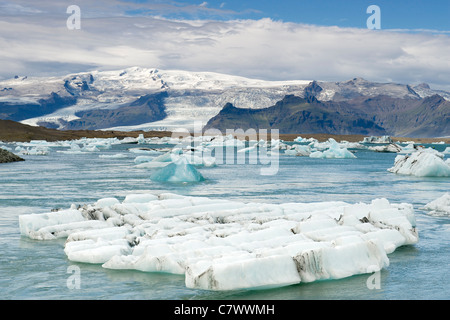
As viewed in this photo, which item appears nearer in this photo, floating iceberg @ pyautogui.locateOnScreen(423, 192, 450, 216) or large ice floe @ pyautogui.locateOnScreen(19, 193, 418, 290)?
large ice floe @ pyautogui.locateOnScreen(19, 193, 418, 290)

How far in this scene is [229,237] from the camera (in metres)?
9.50

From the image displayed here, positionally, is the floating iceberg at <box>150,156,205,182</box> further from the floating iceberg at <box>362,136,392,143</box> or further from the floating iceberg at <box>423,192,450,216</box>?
the floating iceberg at <box>362,136,392,143</box>

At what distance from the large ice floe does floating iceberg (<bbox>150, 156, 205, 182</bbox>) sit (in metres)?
10.5

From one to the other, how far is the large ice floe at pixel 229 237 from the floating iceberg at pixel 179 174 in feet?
34.6

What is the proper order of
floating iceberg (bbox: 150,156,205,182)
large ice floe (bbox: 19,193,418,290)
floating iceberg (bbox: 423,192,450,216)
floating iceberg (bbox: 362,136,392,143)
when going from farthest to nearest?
floating iceberg (bbox: 362,136,392,143)
floating iceberg (bbox: 150,156,205,182)
floating iceberg (bbox: 423,192,450,216)
large ice floe (bbox: 19,193,418,290)

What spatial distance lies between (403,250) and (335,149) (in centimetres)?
4494

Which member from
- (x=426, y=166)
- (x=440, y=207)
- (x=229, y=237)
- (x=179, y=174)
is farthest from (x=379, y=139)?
(x=229, y=237)

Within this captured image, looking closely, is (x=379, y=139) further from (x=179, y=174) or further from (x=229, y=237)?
(x=229, y=237)

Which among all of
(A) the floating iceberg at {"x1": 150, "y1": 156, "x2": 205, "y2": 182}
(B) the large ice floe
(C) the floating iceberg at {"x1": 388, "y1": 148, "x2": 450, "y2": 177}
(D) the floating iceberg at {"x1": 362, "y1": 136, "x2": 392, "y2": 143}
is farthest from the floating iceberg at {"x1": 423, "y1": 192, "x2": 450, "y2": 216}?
(D) the floating iceberg at {"x1": 362, "y1": 136, "x2": 392, "y2": 143}

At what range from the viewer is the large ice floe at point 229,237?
7.64 m

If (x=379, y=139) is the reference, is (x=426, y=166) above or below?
above

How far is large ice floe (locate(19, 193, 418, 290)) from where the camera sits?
7.64m

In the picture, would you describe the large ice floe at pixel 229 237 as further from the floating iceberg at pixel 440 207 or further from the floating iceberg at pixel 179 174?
the floating iceberg at pixel 179 174

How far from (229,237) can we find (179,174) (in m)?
15.5
